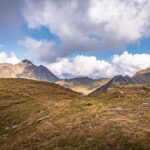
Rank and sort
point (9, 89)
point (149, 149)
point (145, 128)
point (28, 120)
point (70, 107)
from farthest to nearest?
point (9, 89), point (70, 107), point (28, 120), point (145, 128), point (149, 149)

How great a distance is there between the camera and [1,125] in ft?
134

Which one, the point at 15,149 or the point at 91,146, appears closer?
the point at 91,146

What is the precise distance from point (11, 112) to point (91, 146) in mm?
22512

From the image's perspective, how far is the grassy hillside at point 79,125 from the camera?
86.8ft

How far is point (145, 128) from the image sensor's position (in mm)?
28562

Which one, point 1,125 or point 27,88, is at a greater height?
point 27,88

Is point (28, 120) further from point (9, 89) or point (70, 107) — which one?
point (9, 89)

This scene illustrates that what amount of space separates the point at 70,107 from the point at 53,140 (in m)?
13.8

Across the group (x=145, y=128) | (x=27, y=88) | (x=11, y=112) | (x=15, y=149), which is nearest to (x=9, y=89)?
(x=27, y=88)

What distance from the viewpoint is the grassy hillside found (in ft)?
86.8

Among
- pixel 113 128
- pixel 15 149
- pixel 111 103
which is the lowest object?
pixel 15 149

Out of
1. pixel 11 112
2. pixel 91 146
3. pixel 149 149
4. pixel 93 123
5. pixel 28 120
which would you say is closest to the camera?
pixel 149 149

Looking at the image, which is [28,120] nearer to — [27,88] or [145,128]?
[145,128]

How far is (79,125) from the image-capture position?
1252 inches
